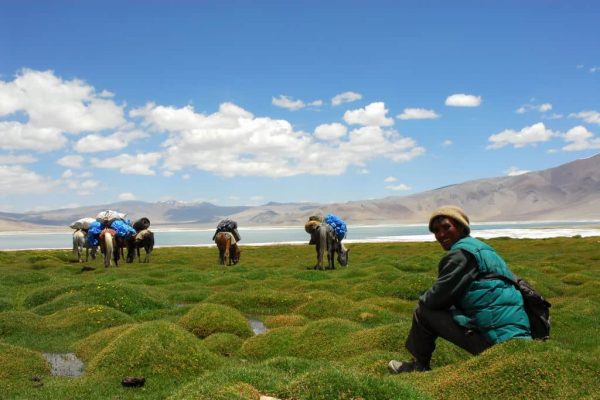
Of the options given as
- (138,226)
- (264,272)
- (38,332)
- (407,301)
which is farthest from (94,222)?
(407,301)

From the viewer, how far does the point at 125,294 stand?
21359 millimetres

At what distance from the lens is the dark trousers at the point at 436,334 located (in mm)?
9016

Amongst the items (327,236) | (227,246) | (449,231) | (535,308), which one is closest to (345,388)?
(449,231)

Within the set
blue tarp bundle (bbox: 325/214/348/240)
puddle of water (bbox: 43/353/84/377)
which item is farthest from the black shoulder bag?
blue tarp bundle (bbox: 325/214/348/240)

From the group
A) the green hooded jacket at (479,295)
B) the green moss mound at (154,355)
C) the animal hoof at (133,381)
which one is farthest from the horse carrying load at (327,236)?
the green hooded jacket at (479,295)

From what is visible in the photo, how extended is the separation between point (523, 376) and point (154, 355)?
8.09 metres

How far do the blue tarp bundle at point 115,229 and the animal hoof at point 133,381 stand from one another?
31654 mm

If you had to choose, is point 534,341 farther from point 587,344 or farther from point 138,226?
point 138,226

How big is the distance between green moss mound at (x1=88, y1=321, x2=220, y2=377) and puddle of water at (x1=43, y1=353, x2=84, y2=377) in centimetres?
97

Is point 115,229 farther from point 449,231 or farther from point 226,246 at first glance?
point 449,231

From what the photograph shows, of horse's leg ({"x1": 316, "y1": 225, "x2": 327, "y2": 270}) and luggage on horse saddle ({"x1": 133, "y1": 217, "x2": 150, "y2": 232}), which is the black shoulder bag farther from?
luggage on horse saddle ({"x1": 133, "y1": 217, "x2": 150, "y2": 232})

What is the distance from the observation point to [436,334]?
9.58m

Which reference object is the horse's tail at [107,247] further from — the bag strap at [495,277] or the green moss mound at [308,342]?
the bag strap at [495,277]

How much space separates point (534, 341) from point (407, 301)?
13.2m
